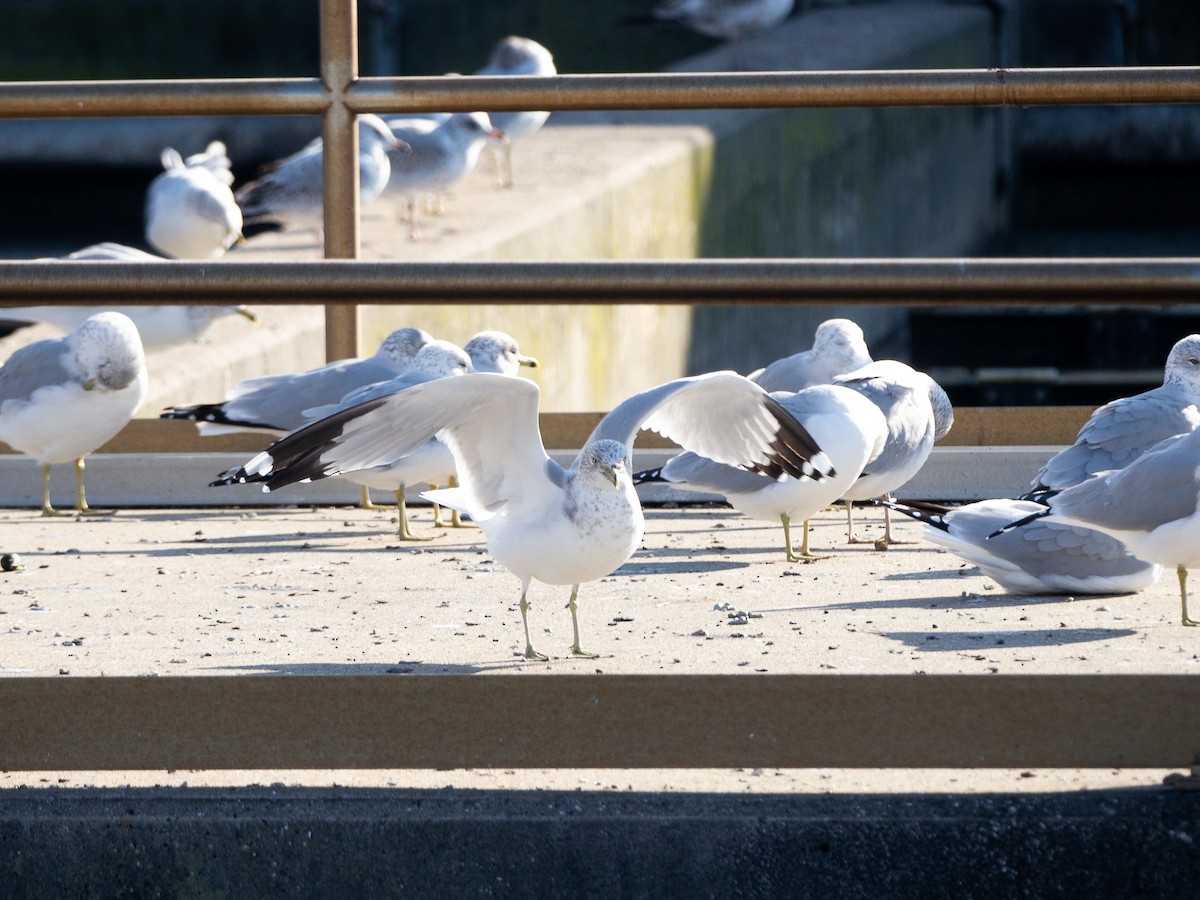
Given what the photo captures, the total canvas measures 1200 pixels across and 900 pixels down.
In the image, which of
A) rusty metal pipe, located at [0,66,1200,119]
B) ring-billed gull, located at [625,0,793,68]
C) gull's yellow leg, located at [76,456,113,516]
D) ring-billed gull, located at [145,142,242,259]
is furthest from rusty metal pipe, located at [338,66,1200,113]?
ring-billed gull, located at [625,0,793,68]

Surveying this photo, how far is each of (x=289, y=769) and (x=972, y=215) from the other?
1558 centimetres

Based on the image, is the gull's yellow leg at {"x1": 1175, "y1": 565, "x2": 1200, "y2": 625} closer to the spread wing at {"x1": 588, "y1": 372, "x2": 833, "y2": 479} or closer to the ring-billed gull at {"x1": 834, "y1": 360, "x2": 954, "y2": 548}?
the spread wing at {"x1": 588, "y1": 372, "x2": 833, "y2": 479}

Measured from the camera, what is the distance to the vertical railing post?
4.68 meters

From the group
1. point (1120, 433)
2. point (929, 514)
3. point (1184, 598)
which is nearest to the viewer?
point (1184, 598)

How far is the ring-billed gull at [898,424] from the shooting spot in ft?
16.6

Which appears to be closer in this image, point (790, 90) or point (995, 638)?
point (995, 638)

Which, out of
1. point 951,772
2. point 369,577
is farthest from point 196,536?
point 951,772

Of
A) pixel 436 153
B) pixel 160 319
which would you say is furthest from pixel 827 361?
pixel 436 153

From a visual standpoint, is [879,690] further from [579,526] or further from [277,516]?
[277,516]

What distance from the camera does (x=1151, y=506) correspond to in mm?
4082

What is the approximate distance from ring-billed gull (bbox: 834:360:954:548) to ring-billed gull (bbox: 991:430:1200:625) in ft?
2.80

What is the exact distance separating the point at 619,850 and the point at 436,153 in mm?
7877

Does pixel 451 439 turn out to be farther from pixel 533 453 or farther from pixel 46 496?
pixel 46 496

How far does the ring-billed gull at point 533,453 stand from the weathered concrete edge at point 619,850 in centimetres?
69
